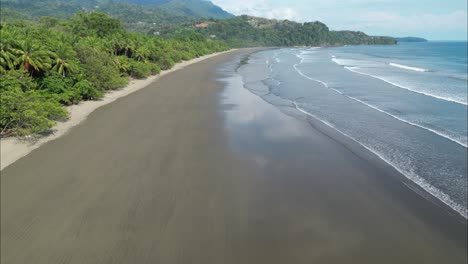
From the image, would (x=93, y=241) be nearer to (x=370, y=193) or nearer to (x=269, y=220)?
(x=269, y=220)

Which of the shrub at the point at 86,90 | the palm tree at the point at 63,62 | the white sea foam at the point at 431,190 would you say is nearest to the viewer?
the white sea foam at the point at 431,190

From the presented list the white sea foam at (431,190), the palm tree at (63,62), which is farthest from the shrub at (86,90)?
the white sea foam at (431,190)

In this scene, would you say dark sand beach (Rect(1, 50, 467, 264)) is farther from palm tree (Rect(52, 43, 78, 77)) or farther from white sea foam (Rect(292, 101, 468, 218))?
palm tree (Rect(52, 43, 78, 77))

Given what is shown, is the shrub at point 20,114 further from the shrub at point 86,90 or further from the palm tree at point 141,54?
the palm tree at point 141,54

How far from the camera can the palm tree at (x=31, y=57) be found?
20.6 metres

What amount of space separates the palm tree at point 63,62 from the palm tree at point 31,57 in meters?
0.75

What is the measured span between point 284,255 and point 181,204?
3.87 metres

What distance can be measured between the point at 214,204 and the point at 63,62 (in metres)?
18.7

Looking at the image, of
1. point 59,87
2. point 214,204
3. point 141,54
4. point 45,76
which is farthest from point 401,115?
point 141,54

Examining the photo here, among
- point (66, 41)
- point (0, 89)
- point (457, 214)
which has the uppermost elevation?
point (66, 41)

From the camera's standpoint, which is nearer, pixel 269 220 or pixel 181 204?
pixel 269 220

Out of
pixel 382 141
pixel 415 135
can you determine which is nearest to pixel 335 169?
pixel 382 141

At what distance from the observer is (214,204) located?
11.0 metres

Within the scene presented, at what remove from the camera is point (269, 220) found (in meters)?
10.1
